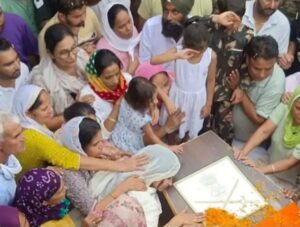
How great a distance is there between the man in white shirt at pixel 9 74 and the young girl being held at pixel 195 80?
3.20 feet

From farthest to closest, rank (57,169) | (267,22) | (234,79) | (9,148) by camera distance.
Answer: (267,22) < (234,79) < (57,169) < (9,148)

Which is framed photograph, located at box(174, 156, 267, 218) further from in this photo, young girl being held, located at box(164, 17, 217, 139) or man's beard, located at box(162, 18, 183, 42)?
man's beard, located at box(162, 18, 183, 42)

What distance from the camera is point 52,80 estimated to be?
3.39 m

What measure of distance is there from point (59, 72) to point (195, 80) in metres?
0.86

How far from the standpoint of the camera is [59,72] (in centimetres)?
343

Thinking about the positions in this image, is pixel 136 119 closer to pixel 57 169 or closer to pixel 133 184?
pixel 133 184

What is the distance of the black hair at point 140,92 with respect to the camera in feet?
10.6

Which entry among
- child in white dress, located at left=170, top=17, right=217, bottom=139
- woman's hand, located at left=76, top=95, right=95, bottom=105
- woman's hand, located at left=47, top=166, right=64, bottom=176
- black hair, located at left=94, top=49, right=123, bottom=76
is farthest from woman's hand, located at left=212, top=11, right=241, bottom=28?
woman's hand, located at left=47, top=166, right=64, bottom=176

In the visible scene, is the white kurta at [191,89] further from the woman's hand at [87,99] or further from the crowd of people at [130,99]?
the woman's hand at [87,99]

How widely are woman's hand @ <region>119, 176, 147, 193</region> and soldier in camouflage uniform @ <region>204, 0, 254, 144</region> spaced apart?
101 cm

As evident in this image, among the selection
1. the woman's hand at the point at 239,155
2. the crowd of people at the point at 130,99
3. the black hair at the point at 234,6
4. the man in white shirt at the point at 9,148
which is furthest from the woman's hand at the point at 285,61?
the man in white shirt at the point at 9,148

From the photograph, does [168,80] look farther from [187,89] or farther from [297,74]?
[297,74]

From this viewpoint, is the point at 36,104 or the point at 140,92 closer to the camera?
the point at 36,104

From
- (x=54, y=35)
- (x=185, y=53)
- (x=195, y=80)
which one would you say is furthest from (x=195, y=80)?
(x=54, y=35)
